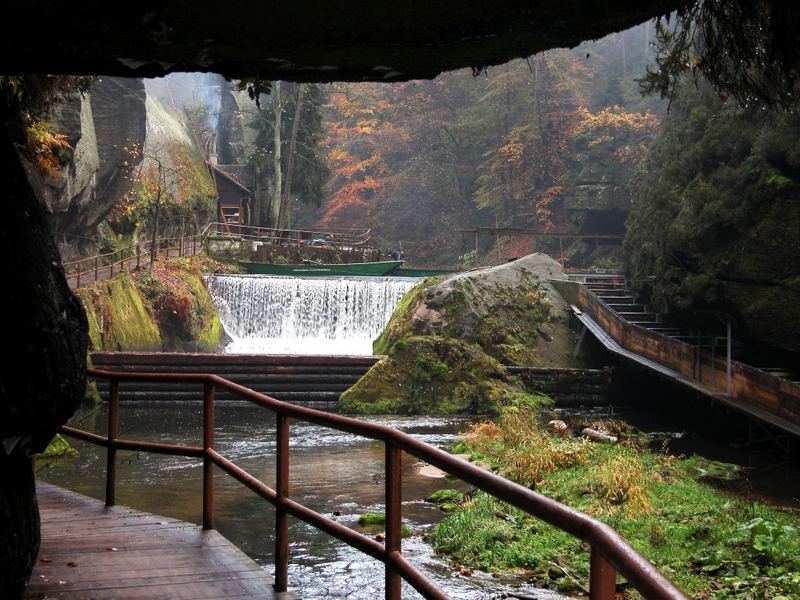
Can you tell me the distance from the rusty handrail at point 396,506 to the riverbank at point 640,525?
10.8 ft

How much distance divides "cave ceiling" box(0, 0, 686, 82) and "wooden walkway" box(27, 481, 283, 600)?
2.62m

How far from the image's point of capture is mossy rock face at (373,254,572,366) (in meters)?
23.3

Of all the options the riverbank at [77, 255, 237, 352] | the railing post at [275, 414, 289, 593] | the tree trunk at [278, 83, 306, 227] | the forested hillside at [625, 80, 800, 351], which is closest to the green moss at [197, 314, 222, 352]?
the riverbank at [77, 255, 237, 352]

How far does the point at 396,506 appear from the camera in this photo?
3631 millimetres

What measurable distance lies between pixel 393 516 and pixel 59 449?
11.6 metres

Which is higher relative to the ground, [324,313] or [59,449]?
[324,313]

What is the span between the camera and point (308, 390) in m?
21.2

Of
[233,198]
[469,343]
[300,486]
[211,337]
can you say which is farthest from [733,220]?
[233,198]

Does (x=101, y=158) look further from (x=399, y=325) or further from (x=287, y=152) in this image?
(x=287, y=152)

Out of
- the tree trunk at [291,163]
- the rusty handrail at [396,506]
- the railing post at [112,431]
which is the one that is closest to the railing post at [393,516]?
the rusty handrail at [396,506]

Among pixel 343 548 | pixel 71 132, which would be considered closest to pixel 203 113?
pixel 71 132

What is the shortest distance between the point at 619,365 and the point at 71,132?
13.8 meters

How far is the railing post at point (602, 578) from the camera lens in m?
2.16

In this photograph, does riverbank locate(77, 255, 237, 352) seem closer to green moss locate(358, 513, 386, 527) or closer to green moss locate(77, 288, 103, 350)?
green moss locate(77, 288, 103, 350)
